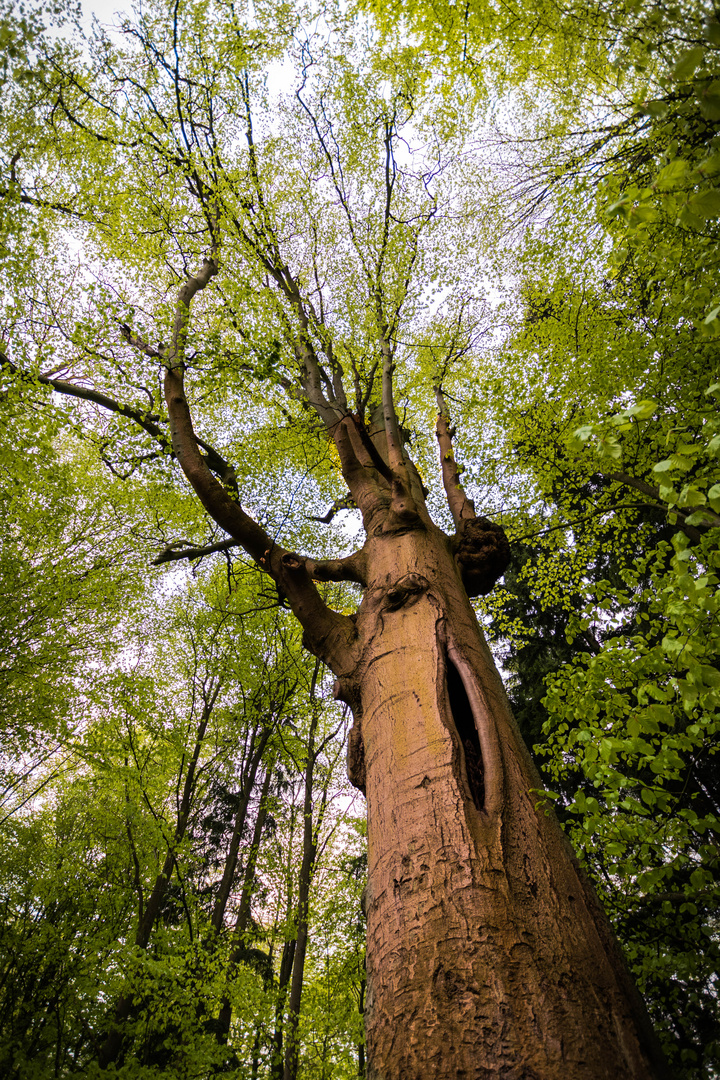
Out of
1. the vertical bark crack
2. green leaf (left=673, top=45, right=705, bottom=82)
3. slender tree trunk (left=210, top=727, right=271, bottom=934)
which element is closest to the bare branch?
the vertical bark crack

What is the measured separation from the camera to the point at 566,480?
7480 mm

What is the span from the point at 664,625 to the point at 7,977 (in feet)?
36.2

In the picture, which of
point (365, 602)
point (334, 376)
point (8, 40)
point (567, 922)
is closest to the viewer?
point (567, 922)

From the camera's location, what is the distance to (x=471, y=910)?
144 cm

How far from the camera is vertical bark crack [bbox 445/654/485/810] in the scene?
190 cm

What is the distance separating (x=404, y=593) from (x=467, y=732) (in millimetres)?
791

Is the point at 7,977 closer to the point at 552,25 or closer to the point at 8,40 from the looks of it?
the point at 8,40

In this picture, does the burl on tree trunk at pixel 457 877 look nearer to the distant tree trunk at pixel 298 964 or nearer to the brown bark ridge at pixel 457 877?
the brown bark ridge at pixel 457 877

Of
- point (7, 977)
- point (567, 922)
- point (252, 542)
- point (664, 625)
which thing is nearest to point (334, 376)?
point (252, 542)

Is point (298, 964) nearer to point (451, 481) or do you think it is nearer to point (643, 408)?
point (451, 481)

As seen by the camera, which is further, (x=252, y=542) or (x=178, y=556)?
(x=178, y=556)

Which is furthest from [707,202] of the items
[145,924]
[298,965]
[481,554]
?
[145,924]

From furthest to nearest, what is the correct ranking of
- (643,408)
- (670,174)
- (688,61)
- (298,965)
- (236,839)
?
(236,839) → (298,965) → (643,408) → (670,174) → (688,61)

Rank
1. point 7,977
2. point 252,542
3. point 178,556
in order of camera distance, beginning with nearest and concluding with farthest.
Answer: point 252,542 < point 178,556 < point 7,977
